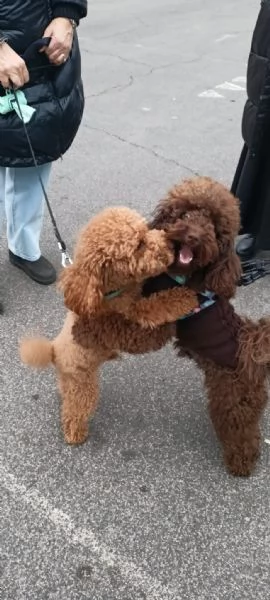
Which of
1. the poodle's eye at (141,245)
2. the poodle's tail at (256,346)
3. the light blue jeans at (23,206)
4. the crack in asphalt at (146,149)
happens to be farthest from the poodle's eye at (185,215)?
the crack in asphalt at (146,149)

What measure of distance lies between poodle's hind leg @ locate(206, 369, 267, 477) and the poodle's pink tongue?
1.62 ft

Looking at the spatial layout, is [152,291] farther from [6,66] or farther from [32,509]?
[6,66]

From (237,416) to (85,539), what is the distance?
679mm

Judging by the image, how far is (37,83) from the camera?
2.66 m

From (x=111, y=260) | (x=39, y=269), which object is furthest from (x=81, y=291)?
(x=39, y=269)

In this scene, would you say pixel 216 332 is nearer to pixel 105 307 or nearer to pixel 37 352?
pixel 105 307

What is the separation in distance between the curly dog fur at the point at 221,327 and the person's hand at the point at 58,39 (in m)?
1.08

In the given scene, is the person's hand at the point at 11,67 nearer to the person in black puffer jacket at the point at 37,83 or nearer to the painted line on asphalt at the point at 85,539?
the person in black puffer jacket at the point at 37,83

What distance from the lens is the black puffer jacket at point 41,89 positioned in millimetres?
2502

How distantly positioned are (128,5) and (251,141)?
8322mm

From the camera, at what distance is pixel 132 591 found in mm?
1836

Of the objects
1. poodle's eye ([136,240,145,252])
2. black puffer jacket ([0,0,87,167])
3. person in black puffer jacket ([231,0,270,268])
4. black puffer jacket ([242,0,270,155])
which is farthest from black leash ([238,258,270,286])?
poodle's eye ([136,240,145,252])

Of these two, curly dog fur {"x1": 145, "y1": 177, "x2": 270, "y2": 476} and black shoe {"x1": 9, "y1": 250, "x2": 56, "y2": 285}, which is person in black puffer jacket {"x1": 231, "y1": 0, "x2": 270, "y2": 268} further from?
curly dog fur {"x1": 145, "y1": 177, "x2": 270, "y2": 476}

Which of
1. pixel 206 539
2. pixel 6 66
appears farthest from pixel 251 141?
pixel 206 539
